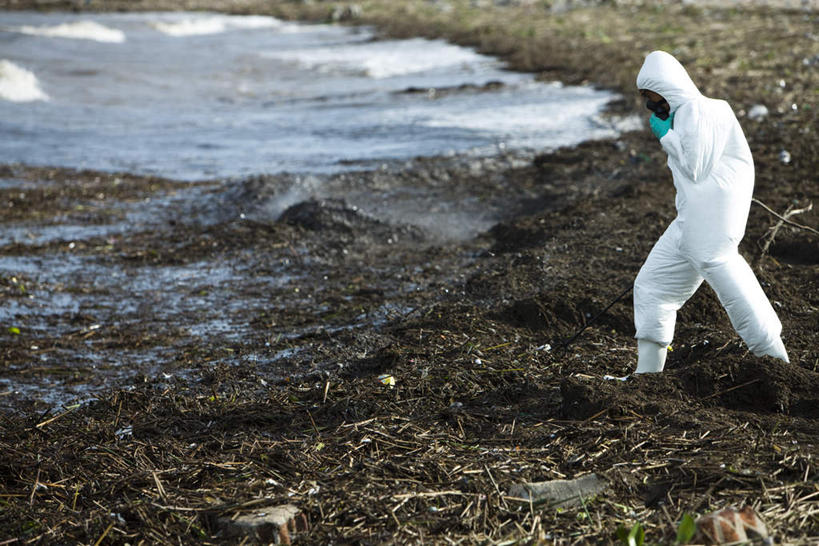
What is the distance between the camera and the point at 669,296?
15.9ft

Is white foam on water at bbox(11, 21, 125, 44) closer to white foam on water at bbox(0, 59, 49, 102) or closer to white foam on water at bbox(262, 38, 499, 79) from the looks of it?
white foam on water at bbox(262, 38, 499, 79)

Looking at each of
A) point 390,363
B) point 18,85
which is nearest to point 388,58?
point 18,85

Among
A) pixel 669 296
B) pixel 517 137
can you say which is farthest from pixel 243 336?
pixel 517 137

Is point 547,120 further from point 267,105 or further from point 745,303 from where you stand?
point 745,303

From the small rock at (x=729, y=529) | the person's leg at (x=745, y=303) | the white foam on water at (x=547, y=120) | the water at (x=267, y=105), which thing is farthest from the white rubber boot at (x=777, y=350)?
the white foam on water at (x=547, y=120)

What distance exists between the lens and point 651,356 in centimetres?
495

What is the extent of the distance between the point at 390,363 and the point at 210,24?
36.0 m

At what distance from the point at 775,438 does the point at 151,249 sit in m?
6.97

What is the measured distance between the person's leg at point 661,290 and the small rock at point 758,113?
8.75 m

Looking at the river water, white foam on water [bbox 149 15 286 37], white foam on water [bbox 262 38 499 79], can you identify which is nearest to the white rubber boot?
the river water

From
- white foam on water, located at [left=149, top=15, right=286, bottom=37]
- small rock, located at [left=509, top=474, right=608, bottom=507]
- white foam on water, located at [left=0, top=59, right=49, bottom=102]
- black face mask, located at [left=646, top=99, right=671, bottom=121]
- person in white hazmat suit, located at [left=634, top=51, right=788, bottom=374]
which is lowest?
white foam on water, located at [left=0, top=59, right=49, bottom=102]

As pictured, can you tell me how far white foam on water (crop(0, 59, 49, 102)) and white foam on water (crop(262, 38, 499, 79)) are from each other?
7.06 metres

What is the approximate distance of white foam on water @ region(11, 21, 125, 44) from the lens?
3359 cm

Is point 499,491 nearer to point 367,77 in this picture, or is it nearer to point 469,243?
point 469,243
